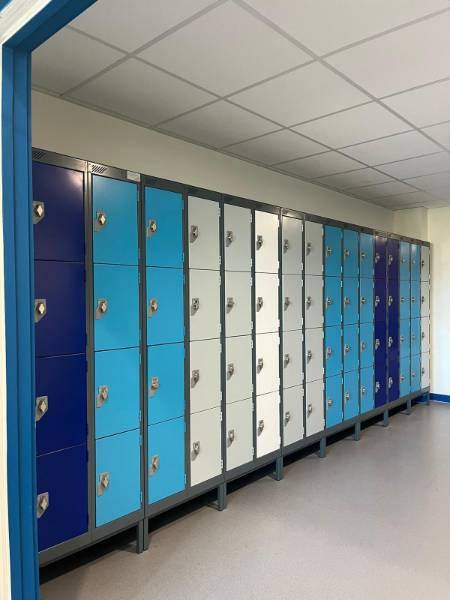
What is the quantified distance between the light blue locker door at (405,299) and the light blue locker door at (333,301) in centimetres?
146

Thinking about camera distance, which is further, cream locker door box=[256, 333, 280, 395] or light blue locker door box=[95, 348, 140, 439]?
cream locker door box=[256, 333, 280, 395]

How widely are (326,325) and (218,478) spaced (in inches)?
68.2

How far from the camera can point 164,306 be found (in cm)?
264

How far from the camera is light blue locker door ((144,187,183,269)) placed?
2566 millimetres

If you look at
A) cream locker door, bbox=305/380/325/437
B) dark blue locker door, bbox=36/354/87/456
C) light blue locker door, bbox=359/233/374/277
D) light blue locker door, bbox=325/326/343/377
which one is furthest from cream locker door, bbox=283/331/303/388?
dark blue locker door, bbox=36/354/87/456

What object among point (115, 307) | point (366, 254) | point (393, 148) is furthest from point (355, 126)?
point (115, 307)

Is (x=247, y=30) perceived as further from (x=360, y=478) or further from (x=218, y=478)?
(x=360, y=478)

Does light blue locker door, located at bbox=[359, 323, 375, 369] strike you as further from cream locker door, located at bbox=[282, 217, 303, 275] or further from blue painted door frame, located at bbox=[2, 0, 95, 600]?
A: blue painted door frame, located at bbox=[2, 0, 95, 600]

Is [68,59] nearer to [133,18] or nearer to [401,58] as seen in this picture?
[133,18]

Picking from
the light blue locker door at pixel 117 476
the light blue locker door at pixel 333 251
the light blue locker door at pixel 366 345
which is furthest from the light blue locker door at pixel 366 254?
the light blue locker door at pixel 117 476

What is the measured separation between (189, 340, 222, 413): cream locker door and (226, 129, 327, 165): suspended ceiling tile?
160 cm

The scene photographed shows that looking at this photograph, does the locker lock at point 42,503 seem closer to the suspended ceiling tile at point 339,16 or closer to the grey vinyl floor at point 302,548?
the grey vinyl floor at point 302,548

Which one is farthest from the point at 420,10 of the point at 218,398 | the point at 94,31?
the point at 218,398

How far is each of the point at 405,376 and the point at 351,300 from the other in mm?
1607
